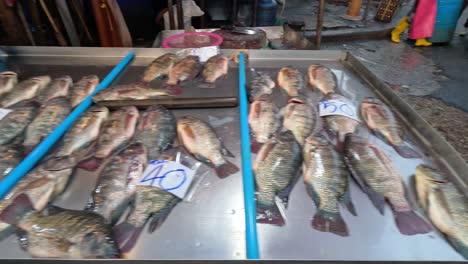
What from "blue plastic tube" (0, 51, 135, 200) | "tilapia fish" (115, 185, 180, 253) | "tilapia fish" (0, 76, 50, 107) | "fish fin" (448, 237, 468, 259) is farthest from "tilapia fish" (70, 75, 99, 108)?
"fish fin" (448, 237, 468, 259)

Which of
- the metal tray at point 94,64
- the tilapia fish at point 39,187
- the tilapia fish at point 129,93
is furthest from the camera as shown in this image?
the metal tray at point 94,64

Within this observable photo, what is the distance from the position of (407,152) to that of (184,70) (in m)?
1.93

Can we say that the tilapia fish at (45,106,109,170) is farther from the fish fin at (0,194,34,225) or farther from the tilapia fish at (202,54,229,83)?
the tilapia fish at (202,54,229,83)

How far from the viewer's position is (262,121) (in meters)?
2.12

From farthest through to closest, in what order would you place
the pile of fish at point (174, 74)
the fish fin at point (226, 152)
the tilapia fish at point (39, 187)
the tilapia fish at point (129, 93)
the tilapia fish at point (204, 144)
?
the pile of fish at point (174, 74) → the tilapia fish at point (129, 93) → the fish fin at point (226, 152) → the tilapia fish at point (204, 144) → the tilapia fish at point (39, 187)

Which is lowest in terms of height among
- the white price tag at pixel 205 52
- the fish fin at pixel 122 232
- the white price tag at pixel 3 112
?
the fish fin at pixel 122 232

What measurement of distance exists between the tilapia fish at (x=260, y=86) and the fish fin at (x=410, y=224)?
1.33 m

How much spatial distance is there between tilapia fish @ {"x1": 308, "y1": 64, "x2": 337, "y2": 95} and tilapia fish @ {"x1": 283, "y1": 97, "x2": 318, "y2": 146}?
400mm

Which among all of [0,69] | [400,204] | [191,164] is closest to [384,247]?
[400,204]

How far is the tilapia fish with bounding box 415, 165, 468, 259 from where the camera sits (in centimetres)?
138

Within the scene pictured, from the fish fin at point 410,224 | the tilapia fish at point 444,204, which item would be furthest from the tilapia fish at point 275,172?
the tilapia fish at point 444,204

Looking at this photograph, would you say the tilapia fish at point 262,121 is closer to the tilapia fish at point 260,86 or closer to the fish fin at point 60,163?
the tilapia fish at point 260,86

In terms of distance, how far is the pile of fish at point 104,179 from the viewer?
1292mm

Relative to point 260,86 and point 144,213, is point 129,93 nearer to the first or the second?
point 260,86
